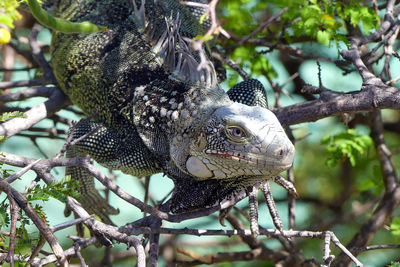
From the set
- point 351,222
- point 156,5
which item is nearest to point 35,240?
point 156,5

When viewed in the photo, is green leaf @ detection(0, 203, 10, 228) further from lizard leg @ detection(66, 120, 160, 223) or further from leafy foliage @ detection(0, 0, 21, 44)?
lizard leg @ detection(66, 120, 160, 223)

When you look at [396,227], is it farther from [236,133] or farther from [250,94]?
[236,133]

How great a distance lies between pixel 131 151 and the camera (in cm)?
439

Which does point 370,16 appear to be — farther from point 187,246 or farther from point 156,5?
point 187,246

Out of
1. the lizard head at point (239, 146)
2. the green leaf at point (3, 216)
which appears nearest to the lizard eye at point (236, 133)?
the lizard head at point (239, 146)

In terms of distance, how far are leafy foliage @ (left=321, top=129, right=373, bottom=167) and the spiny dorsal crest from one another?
1.58 metres

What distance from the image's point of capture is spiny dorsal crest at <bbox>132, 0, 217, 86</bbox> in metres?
4.05

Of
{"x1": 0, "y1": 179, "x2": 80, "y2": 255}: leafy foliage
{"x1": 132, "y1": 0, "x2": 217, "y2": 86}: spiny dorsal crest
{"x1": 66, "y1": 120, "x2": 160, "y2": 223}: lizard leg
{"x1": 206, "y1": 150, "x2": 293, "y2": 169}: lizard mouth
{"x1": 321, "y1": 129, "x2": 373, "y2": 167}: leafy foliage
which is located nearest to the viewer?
{"x1": 0, "y1": 179, "x2": 80, "y2": 255}: leafy foliage

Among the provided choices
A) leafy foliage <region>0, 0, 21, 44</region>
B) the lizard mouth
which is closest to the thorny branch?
the lizard mouth

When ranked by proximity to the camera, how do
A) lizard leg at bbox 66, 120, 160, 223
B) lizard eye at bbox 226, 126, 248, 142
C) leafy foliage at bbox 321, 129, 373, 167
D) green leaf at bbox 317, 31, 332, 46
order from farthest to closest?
leafy foliage at bbox 321, 129, 373, 167 → green leaf at bbox 317, 31, 332, 46 → lizard leg at bbox 66, 120, 160, 223 → lizard eye at bbox 226, 126, 248, 142

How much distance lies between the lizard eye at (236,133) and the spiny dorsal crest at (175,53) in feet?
1.73

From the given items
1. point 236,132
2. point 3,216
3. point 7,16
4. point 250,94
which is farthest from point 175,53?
point 3,216

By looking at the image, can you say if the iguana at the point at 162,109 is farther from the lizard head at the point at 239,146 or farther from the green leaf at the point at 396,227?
the green leaf at the point at 396,227

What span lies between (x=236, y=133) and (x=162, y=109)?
79cm
